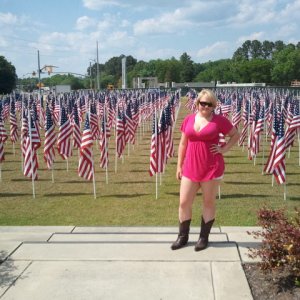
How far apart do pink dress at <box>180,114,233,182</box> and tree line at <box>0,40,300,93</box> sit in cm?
8301

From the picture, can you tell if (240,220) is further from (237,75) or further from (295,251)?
(237,75)

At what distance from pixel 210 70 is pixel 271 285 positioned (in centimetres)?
13615

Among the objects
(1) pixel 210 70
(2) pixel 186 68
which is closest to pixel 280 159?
(1) pixel 210 70

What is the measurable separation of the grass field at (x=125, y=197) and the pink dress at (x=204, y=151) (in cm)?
222

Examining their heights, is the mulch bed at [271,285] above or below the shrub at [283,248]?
below

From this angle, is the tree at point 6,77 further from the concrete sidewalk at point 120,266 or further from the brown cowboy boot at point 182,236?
the brown cowboy boot at point 182,236

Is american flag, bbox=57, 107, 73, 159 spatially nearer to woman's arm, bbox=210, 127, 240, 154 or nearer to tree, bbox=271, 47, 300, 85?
woman's arm, bbox=210, 127, 240, 154

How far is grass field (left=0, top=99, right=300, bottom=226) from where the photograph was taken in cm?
884

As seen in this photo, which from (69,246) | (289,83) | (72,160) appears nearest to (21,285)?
(69,246)

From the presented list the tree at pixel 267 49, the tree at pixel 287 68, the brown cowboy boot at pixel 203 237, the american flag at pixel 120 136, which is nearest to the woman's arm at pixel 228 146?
the brown cowboy boot at pixel 203 237

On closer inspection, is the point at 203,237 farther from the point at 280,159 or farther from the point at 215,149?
the point at 280,159

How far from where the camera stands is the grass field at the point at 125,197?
8.84 metres

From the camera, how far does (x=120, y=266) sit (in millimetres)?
5340

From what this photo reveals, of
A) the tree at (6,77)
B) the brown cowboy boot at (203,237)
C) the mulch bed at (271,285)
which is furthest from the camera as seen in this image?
the tree at (6,77)
